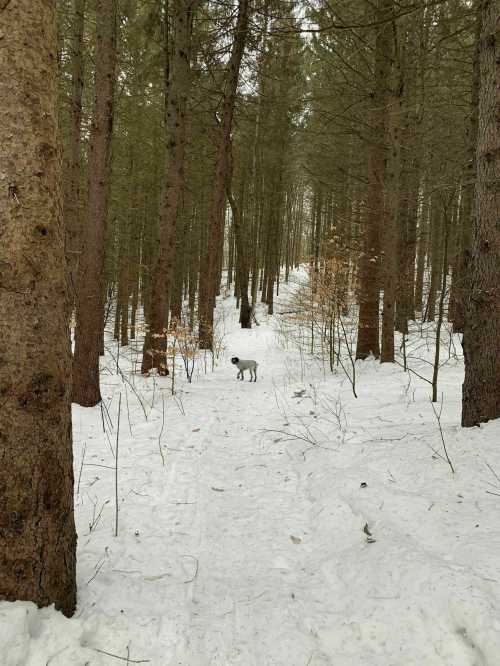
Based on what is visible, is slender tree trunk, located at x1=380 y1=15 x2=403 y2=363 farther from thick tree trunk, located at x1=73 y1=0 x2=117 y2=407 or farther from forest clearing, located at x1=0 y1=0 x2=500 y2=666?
thick tree trunk, located at x1=73 y1=0 x2=117 y2=407

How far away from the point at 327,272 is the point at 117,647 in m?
7.55

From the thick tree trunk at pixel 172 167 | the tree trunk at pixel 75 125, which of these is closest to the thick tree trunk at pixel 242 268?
the tree trunk at pixel 75 125

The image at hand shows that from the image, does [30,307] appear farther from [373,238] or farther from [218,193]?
[218,193]

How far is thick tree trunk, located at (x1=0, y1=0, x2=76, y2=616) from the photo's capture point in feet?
5.13

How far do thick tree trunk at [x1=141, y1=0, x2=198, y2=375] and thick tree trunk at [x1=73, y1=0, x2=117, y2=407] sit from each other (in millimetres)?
A: 1685

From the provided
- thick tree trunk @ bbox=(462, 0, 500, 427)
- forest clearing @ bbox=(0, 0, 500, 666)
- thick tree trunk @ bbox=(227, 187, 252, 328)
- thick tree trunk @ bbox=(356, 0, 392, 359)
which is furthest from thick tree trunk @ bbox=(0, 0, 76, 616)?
thick tree trunk @ bbox=(227, 187, 252, 328)

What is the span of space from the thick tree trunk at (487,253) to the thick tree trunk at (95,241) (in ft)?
16.2

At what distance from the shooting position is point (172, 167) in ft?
25.4

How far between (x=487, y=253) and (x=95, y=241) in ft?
17.4

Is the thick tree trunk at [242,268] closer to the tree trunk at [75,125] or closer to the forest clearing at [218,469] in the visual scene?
the tree trunk at [75,125]

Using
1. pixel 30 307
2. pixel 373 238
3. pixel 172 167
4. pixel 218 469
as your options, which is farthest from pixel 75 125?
pixel 30 307

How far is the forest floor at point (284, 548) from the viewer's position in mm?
1737

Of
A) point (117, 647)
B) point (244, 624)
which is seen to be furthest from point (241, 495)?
point (117, 647)

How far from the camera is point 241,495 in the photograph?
3.42 metres
